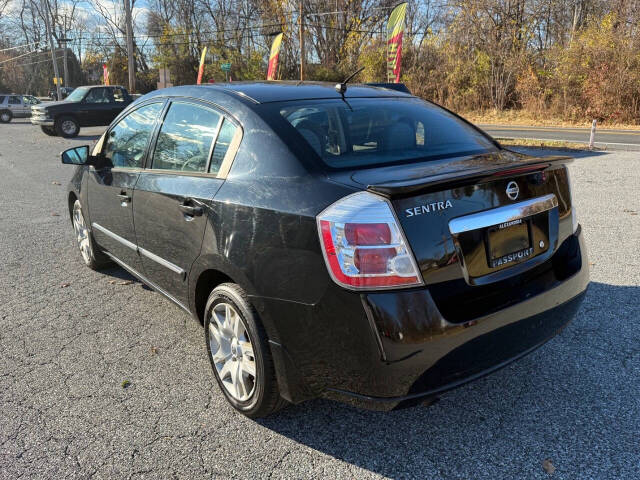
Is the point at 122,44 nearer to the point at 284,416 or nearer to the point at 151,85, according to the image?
the point at 151,85

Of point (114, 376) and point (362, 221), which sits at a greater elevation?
point (362, 221)

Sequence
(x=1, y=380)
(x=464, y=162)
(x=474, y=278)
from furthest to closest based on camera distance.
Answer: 1. (x=1, y=380)
2. (x=464, y=162)
3. (x=474, y=278)

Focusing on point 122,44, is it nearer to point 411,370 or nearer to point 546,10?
point 546,10

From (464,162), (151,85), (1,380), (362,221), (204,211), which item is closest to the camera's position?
(362,221)

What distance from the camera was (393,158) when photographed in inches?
104

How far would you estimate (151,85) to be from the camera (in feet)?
187

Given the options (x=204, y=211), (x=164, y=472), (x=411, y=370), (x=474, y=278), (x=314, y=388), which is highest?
(x=204, y=211)

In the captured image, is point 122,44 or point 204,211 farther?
point 122,44

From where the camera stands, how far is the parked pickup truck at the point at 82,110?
19.8 meters

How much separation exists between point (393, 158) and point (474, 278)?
2.67ft

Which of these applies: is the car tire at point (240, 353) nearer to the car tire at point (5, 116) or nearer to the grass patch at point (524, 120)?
the grass patch at point (524, 120)

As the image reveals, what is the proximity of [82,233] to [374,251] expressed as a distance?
3.93 metres

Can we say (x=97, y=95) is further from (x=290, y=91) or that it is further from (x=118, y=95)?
(x=290, y=91)

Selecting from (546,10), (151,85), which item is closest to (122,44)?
(151,85)
